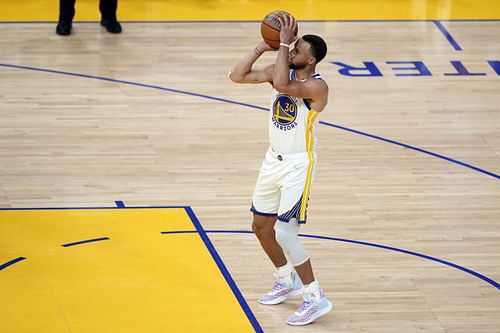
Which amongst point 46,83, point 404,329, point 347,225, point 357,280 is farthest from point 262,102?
point 404,329

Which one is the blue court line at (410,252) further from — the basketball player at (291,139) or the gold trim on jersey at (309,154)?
the gold trim on jersey at (309,154)

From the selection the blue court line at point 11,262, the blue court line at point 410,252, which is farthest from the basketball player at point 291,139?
the blue court line at point 11,262

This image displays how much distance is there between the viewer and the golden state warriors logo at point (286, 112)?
23.4 feet

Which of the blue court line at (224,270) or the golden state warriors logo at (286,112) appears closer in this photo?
the golden state warriors logo at (286,112)

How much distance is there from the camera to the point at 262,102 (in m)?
11.5

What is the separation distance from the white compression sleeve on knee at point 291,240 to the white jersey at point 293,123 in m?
0.45

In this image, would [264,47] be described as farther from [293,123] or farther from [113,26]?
[113,26]

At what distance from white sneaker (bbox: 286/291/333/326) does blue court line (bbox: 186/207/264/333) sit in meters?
0.23

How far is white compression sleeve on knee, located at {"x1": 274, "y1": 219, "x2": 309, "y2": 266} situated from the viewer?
719 cm

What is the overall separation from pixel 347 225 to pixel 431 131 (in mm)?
2414

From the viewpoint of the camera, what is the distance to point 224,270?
8047mm

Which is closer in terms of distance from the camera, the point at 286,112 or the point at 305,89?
the point at 305,89

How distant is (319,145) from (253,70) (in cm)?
331

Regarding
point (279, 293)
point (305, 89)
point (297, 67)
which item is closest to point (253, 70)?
point (297, 67)
